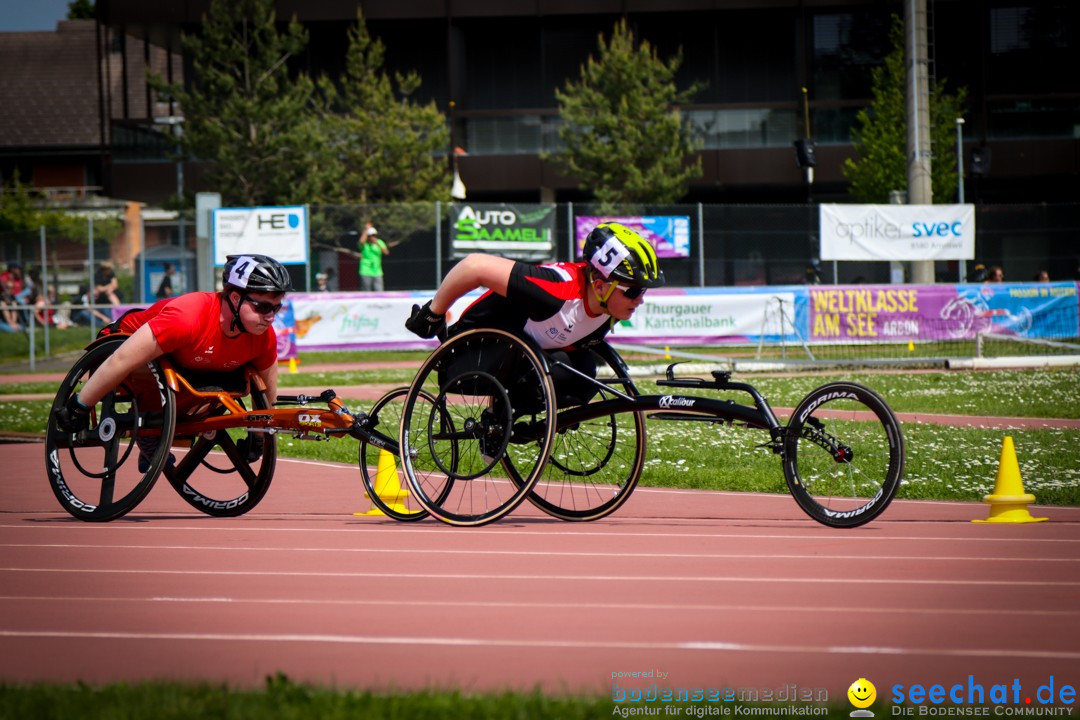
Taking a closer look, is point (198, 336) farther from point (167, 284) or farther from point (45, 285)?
point (45, 285)

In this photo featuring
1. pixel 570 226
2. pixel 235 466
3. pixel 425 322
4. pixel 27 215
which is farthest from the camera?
pixel 27 215

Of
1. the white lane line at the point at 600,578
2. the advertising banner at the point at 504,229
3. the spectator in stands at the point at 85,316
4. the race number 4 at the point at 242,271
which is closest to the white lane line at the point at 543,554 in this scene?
the white lane line at the point at 600,578

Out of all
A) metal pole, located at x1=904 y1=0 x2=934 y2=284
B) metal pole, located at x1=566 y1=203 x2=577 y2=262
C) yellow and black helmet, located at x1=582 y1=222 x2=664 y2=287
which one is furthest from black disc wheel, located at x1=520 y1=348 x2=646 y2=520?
metal pole, located at x1=904 y1=0 x2=934 y2=284

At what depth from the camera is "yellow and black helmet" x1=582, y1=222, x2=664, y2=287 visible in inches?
274

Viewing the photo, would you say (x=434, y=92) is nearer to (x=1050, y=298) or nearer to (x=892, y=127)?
(x=892, y=127)

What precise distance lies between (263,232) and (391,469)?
1963 centimetres

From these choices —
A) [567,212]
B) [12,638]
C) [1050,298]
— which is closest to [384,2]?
[567,212]

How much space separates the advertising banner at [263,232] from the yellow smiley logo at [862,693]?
933 inches

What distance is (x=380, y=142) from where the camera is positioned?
41.7m

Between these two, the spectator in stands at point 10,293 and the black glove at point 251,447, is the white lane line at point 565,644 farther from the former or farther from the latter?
the spectator in stands at point 10,293

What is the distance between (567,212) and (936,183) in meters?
16.6

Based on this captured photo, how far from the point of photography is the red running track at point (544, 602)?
4316 millimetres

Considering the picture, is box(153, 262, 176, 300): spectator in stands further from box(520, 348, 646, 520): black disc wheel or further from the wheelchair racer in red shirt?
the wheelchair racer in red shirt

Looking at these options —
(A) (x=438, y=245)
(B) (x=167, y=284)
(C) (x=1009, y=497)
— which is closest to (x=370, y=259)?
(A) (x=438, y=245)
